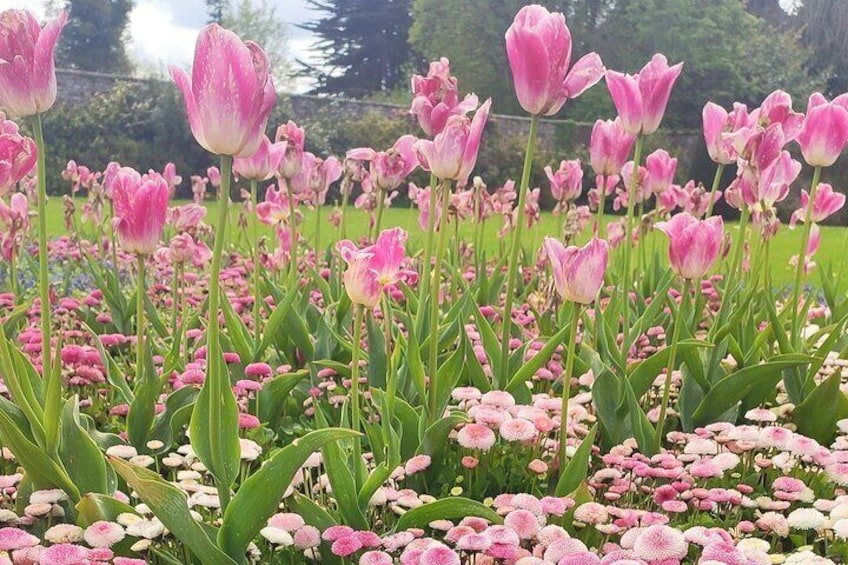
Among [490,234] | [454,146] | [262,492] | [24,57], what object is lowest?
[490,234]

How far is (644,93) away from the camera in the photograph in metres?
2.39

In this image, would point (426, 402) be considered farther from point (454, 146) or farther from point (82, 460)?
point (82, 460)

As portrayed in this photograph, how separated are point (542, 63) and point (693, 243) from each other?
538 millimetres

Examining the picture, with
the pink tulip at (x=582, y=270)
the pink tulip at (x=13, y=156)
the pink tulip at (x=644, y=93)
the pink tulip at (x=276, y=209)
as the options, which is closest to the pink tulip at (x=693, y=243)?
the pink tulip at (x=582, y=270)

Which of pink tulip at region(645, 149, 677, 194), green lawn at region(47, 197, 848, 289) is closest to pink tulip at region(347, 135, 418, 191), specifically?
pink tulip at region(645, 149, 677, 194)

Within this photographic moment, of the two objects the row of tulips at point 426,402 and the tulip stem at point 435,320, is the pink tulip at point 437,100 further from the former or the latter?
the tulip stem at point 435,320

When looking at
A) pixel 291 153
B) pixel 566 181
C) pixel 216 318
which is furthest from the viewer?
pixel 566 181

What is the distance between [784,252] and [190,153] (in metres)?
13.8

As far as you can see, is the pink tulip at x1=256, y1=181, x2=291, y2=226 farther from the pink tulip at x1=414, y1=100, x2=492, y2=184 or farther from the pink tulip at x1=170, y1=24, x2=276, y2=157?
the pink tulip at x1=170, y1=24, x2=276, y2=157

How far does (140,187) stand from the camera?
6.40ft

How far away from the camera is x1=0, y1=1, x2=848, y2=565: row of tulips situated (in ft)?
4.94

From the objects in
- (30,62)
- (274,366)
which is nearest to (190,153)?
(274,366)

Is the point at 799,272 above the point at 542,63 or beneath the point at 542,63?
beneath

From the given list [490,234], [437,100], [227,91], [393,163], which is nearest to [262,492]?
[227,91]
